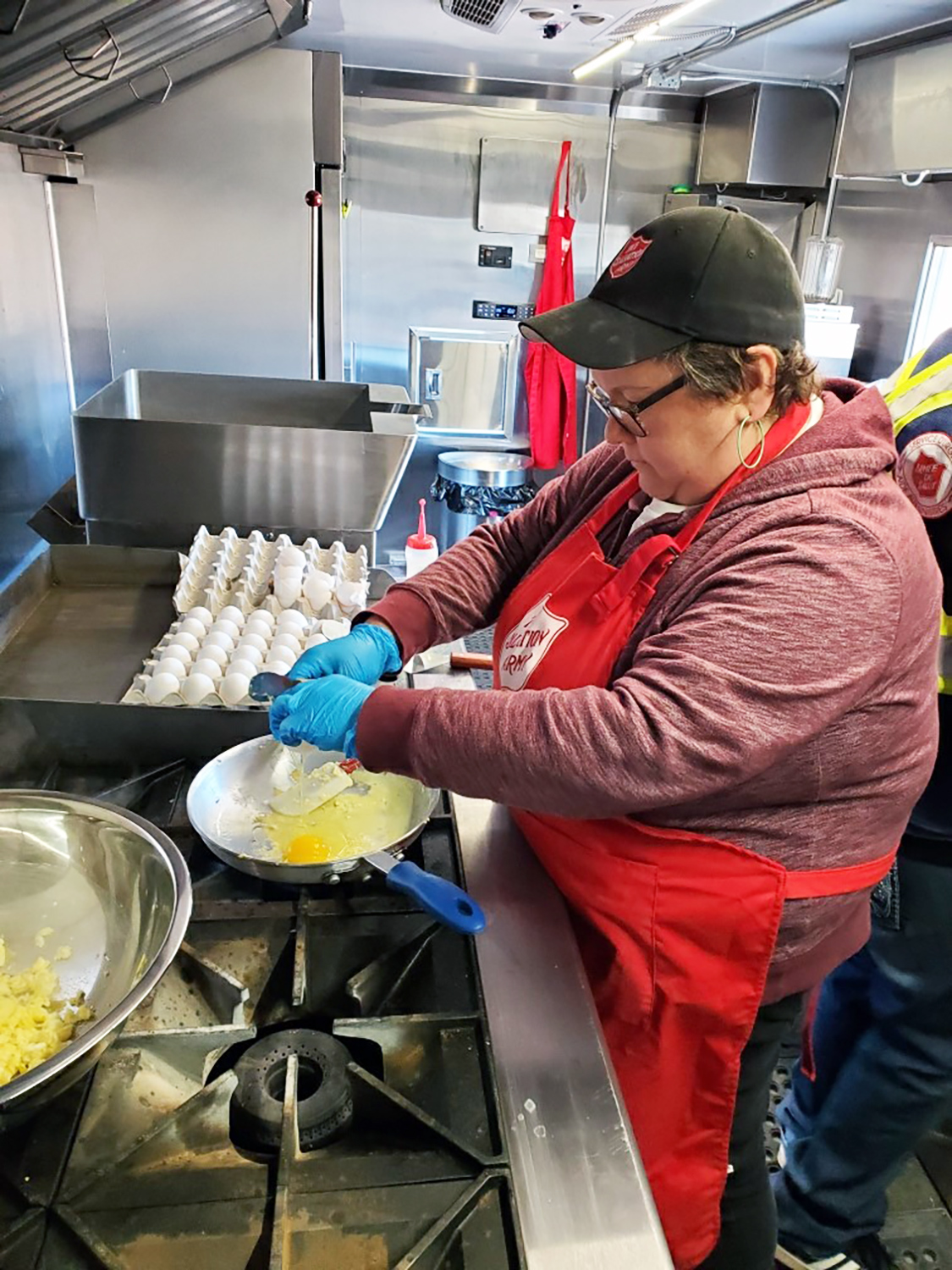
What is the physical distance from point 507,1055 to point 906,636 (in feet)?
1.68

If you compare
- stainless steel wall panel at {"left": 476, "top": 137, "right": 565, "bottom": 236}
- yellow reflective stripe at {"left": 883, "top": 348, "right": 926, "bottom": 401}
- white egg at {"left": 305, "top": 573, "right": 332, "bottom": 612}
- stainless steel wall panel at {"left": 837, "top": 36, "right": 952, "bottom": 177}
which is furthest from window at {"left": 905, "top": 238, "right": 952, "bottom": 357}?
white egg at {"left": 305, "top": 573, "right": 332, "bottom": 612}

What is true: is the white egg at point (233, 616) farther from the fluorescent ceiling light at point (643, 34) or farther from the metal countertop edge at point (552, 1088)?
the fluorescent ceiling light at point (643, 34)

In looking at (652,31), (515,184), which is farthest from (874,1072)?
(515,184)

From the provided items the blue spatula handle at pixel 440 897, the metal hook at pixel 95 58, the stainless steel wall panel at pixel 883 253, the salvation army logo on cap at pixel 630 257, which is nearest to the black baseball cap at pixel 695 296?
the salvation army logo on cap at pixel 630 257

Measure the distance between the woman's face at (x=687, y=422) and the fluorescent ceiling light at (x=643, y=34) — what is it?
1.52 m

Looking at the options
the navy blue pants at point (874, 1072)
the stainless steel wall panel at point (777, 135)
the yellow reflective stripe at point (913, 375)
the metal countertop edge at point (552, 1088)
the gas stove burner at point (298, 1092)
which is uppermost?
the stainless steel wall panel at point (777, 135)

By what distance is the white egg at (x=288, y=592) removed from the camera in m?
1.57

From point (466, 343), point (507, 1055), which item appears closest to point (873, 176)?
point (466, 343)

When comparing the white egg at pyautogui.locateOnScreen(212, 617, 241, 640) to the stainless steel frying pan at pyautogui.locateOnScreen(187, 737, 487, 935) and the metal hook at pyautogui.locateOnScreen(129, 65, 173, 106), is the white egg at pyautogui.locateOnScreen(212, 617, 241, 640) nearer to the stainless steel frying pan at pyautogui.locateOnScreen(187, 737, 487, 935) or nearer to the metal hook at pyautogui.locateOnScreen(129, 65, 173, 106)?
the stainless steel frying pan at pyautogui.locateOnScreen(187, 737, 487, 935)

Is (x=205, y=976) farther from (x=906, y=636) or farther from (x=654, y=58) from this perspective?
(x=654, y=58)

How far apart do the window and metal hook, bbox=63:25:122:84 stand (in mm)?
2435

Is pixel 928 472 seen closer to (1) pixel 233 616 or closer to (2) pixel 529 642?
(2) pixel 529 642

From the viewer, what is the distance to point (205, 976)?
2.54 ft

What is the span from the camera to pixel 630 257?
0.87 metres
